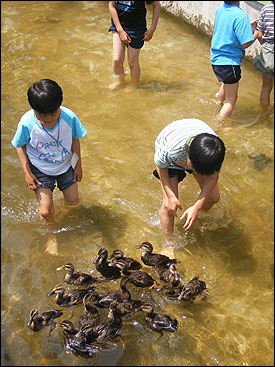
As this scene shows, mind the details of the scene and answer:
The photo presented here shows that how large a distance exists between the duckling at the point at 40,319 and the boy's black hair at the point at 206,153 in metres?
1.94

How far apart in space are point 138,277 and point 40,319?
101 cm

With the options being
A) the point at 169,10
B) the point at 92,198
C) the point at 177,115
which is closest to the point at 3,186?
the point at 92,198

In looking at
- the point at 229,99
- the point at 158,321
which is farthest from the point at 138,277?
the point at 229,99

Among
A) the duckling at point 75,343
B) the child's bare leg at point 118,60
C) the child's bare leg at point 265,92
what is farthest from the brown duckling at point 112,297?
the child's bare leg at point 118,60

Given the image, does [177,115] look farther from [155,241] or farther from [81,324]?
[81,324]

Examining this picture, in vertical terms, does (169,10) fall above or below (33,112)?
below

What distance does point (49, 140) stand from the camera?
195 inches

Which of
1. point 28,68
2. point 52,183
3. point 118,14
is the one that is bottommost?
point 28,68

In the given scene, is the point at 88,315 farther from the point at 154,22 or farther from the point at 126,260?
the point at 154,22

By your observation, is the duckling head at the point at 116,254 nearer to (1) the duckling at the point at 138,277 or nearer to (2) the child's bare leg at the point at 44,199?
(1) the duckling at the point at 138,277

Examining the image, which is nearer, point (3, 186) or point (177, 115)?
point (3, 186)

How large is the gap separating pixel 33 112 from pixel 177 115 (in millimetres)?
3095

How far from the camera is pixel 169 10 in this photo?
1069cm

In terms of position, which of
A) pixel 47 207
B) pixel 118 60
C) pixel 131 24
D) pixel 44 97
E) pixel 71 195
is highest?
pixel 44 97
